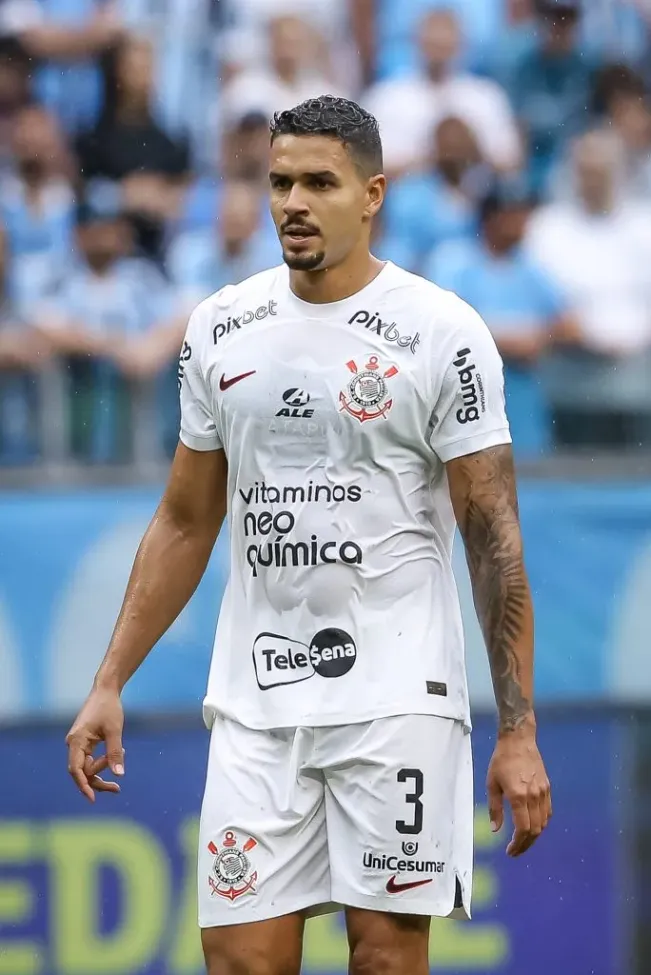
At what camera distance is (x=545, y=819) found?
361cm

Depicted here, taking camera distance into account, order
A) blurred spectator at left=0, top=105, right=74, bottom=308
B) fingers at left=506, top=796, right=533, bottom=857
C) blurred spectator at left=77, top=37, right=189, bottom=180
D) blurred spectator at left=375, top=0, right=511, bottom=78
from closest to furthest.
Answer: fingers at left=506, top=796, right=533, bottom=857 → blurred spectator at left=0, top=105, right=74, bottom=308 → blurred spectator at left=77, top=37, right=189, bottom=180 → blurred spectator at left=375, top=0, right=511, bottom=78

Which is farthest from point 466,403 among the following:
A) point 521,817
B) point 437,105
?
point 437,105

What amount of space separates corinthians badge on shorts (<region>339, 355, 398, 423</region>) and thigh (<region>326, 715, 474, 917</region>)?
648mm

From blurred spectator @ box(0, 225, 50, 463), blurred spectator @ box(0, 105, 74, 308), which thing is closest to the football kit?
blurred spectator @ box(0, 225, 50, 463)

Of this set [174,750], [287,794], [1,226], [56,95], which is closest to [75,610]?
[174,750]

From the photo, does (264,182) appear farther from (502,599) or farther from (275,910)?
(275,910)

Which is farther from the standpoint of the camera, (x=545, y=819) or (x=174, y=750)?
(x=174, y=750)

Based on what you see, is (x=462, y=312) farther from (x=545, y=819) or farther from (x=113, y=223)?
(x=113, y=223)

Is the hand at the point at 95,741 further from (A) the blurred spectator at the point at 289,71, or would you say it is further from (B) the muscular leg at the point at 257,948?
(A) the blurred spectator at the point at 289,71

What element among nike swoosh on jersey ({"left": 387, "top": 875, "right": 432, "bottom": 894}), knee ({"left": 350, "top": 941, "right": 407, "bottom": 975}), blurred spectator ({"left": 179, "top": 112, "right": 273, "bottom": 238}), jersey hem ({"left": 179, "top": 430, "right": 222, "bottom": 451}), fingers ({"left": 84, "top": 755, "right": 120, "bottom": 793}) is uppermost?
blurred spectator ({"left": 179, "top": 112, "right": 273, "bottom": 238})

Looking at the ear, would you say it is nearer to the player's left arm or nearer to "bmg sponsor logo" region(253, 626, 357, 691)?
the player's left arm

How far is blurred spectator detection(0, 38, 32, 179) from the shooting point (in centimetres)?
775

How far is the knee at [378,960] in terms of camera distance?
3.62m

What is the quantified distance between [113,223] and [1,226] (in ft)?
1.53
